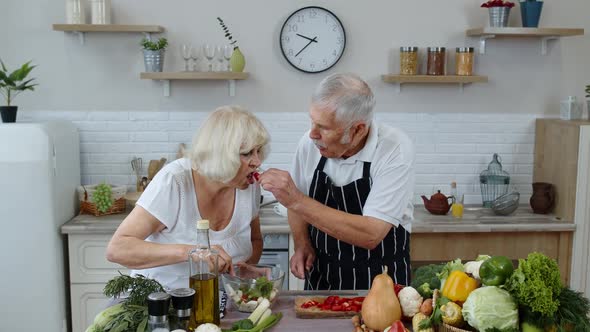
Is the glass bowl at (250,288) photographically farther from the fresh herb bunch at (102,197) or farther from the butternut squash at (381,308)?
the fresh herb bunch at (102,197)

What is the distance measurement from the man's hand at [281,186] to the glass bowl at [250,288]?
0.33 m

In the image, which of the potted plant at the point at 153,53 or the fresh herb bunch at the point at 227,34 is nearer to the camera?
the potted plant at the point at 153,53

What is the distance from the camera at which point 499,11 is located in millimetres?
4590

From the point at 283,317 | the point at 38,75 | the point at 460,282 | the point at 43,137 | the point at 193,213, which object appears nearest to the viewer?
the point at 460,282

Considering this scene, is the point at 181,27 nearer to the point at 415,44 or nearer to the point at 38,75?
the point at 38,75

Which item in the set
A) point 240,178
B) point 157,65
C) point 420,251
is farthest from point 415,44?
point 240,178

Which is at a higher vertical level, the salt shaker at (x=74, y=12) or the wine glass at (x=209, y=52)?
the salt shaker at (x=74, y=12)

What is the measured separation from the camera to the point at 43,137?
4016 millimetres

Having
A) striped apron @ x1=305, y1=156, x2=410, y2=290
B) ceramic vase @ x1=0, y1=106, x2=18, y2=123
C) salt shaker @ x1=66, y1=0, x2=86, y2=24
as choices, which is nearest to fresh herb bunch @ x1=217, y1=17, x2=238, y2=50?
salt shaker @ x1=66, y1=0, x2=86, y2=24

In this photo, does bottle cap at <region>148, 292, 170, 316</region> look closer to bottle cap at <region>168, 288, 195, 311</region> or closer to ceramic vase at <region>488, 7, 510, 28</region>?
bottle cap at <region>168, 288, 195, 311</region>

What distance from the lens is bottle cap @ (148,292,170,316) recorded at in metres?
1.88

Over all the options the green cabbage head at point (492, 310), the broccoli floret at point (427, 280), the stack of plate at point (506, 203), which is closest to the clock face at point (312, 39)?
the stack of plate at point (506, 203)

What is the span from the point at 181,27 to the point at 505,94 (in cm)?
249

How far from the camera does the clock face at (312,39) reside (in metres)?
4.73
